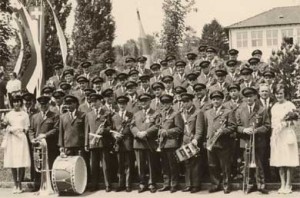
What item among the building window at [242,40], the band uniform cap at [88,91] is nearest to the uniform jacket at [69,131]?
the band uniform cap at [88,91]

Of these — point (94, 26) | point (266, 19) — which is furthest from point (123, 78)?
point (266, 19)

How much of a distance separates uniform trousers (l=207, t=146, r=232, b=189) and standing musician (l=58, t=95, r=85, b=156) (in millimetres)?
2818

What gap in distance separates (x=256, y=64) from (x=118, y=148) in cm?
376

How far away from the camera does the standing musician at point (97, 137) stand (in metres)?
11.9

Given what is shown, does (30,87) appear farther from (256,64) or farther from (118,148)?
(256,64)

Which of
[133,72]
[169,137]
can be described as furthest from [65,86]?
[169,137]

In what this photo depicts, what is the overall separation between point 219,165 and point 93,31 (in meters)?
38.6

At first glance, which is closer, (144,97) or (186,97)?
(186,97)

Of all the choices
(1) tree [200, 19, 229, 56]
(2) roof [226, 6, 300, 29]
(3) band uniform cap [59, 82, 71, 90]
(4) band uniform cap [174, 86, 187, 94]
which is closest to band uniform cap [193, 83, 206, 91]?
(4) band uniform cap [174, 86, 187, 94]

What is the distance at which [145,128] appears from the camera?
11820mm

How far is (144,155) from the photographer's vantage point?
12.0 meters

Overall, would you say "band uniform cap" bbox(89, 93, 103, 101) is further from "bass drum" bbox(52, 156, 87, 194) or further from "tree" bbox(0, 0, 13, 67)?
"tree" bbox(0, 0, 13, 67)

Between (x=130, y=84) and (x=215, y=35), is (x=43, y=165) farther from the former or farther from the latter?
(x=215, y=35)

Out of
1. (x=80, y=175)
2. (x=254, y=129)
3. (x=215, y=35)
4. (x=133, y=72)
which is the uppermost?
(x=215, y=35)
